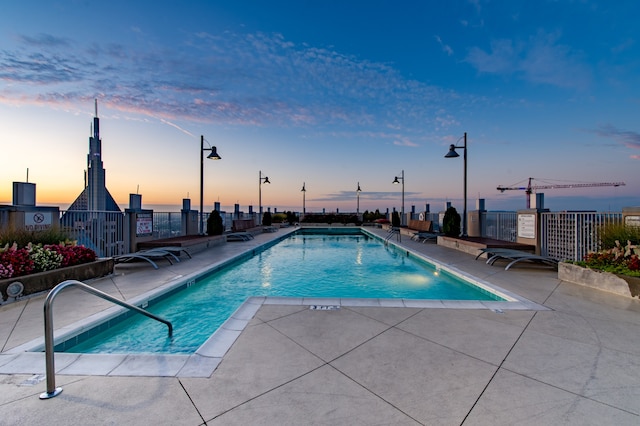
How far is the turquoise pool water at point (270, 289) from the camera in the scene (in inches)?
146

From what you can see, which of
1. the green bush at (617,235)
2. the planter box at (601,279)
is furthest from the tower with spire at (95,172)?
the green bush at (617,235)

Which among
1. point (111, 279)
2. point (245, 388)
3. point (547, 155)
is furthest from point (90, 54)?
point (547, 155)

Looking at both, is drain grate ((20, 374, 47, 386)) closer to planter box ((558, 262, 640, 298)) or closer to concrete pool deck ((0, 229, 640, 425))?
concrete pool deck ((0, 229, 640, 425))

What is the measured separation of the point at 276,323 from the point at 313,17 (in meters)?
12.7

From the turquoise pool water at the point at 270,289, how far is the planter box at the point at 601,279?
1977mm

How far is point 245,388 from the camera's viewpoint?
2.15 metres

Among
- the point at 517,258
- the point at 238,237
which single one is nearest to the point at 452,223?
the point at 517,258

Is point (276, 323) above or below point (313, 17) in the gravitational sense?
below

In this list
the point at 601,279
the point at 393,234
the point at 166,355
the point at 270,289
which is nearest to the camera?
the point at 166,355

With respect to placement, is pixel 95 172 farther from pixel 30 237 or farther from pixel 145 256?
pixel 30 237

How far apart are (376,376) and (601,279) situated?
566 cm

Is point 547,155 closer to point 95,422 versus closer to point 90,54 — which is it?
point 95,422

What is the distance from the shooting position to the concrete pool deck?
1.86 m

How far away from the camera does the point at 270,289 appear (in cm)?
650
